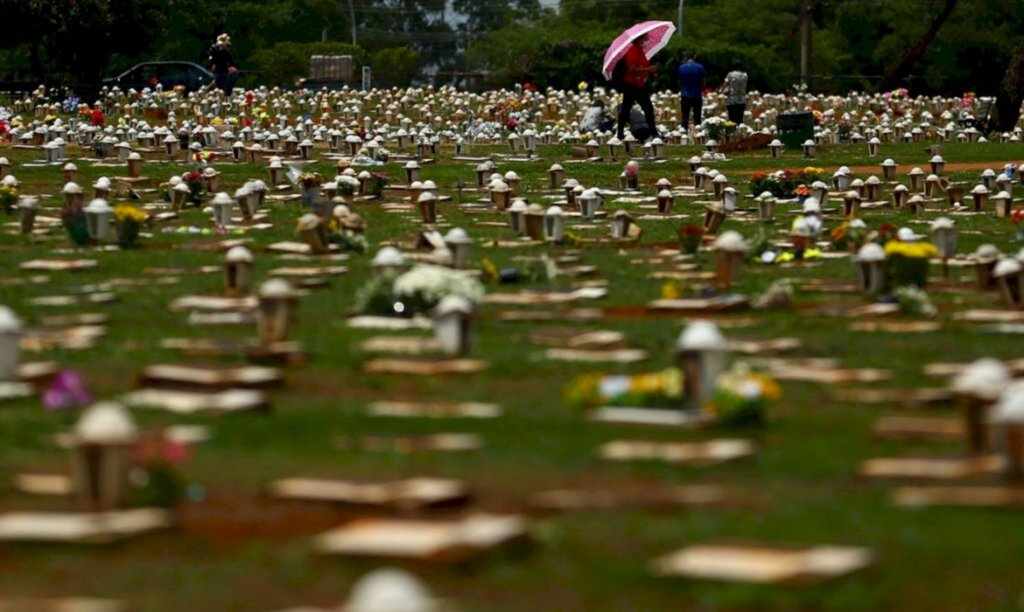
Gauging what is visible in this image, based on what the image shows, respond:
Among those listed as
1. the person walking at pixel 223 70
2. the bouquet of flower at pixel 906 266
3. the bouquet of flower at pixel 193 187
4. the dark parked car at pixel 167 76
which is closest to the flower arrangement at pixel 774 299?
the bouquet of flower at pixel 906 266

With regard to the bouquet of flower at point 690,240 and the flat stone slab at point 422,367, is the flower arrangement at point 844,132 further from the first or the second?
the flat stone slab at point 422,367

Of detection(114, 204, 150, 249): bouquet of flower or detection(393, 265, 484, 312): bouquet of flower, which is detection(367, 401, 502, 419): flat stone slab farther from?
detection(114, 204, 150, 249): bouquet of flower

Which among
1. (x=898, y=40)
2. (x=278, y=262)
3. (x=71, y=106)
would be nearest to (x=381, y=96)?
(x=71, y=106)

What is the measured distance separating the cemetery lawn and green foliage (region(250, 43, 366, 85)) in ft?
172

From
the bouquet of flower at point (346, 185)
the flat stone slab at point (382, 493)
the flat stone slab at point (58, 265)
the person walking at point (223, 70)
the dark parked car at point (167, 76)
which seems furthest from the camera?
the dark parked car at point (167, 76)

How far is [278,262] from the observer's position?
56.4 feet

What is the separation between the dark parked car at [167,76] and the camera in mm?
56406

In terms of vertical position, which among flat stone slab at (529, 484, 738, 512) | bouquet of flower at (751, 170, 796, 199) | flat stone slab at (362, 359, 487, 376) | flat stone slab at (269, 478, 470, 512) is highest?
flat stone slab at (269, 478, 470, 512)

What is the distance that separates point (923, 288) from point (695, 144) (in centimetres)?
2387

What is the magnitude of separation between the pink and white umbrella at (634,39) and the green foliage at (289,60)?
2601cm

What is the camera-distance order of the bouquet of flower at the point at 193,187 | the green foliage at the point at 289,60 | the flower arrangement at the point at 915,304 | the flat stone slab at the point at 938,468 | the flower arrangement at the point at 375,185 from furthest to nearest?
the green foliage at the point at 289,60 < the flower arrangement at the point at 375,185 < the bouquet of flower at the point at 193,187 < the flower arrangement at the point at 915,304 < the flat stone slab at the point at 938,468

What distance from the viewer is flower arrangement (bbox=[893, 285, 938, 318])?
14.1 meters

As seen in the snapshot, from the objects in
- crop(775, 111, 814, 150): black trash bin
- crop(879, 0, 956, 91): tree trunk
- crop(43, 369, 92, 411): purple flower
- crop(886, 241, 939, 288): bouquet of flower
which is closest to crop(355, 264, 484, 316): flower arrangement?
crop(886, 241, 939, 288): bouquet of flower

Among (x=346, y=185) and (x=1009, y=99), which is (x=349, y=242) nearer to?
(x=346, y=185)
